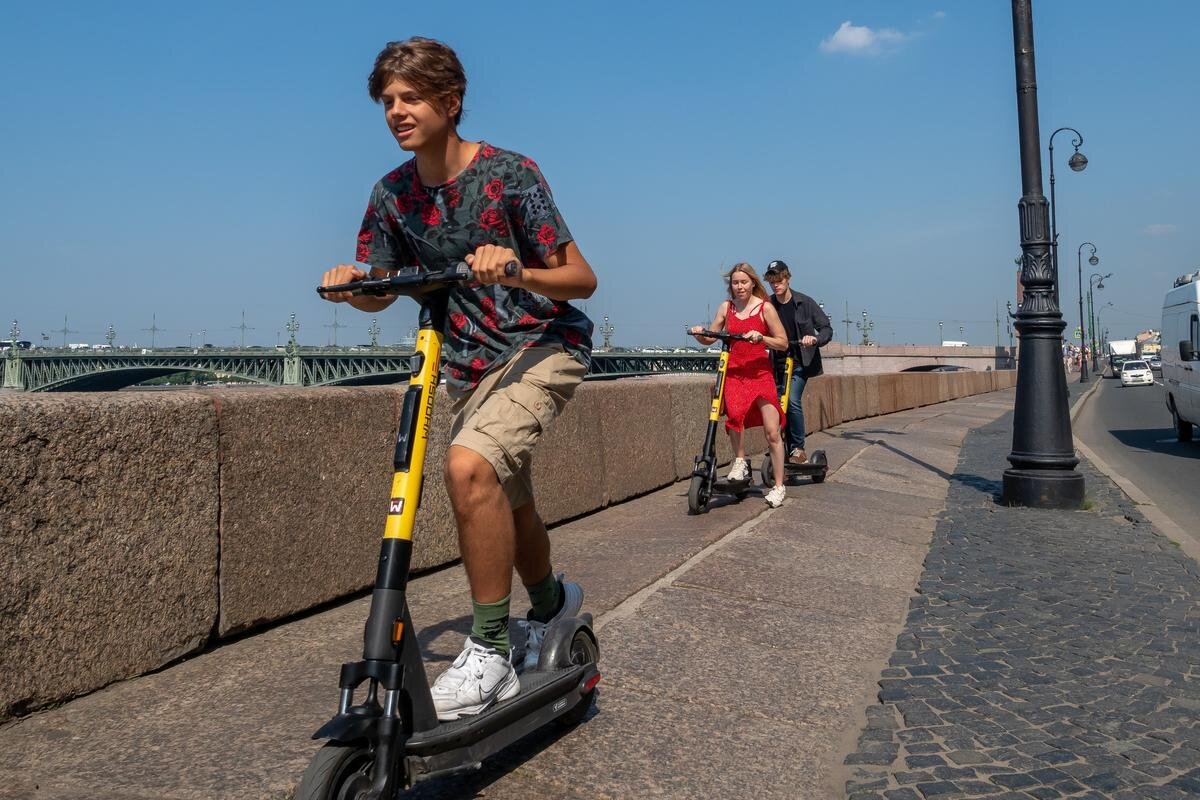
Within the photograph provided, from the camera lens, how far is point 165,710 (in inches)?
120

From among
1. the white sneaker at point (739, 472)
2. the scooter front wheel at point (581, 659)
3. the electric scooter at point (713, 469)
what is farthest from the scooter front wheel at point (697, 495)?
the scooter front wheel at point (581, 659)

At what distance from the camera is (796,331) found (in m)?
9.18

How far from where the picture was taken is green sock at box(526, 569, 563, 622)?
10.0 feet

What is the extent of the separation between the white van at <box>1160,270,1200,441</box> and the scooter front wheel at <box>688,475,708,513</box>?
959cm

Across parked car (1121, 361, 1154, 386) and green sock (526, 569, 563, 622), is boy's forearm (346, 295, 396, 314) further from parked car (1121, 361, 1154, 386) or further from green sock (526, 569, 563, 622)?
parked car (1121, 361, 1154, 386)

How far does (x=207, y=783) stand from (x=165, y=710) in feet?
2.11

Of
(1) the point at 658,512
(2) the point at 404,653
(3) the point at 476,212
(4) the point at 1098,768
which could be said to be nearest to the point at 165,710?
(2) the point at 404,653

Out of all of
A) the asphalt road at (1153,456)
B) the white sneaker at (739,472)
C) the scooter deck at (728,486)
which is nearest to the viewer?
the scooter deck at (728,486)

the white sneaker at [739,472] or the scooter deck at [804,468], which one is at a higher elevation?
the white sneaker at [739,472]

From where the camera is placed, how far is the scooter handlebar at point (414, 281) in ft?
7.77

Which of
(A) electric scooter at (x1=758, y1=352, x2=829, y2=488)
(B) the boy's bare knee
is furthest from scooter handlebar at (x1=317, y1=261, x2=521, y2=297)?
(A) electric scooter at (x1=758, y1=352, x2=829, y2=488)

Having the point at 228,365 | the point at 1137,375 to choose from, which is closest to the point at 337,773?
the point at 228,365

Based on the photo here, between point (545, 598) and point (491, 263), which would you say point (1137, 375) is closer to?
→ point (545, 598)

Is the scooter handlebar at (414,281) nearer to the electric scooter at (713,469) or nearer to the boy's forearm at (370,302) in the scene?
the boy's forearm at (370,302)
